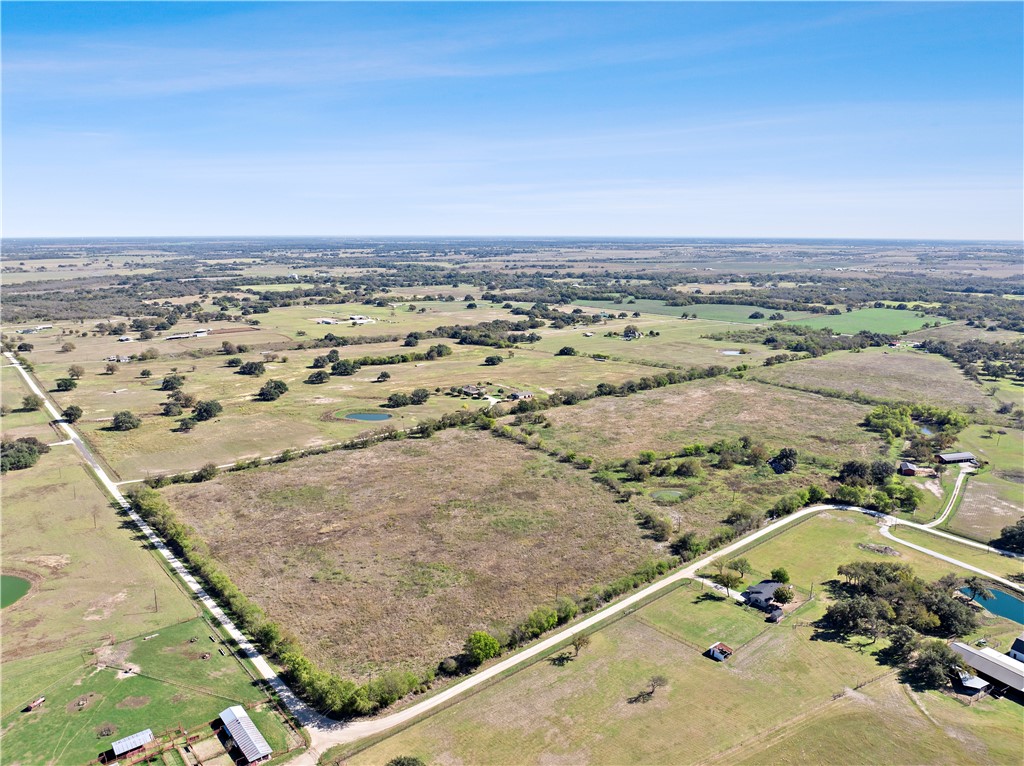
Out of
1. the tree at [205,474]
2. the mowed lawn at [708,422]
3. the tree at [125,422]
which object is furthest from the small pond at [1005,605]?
the tree at [125,422]

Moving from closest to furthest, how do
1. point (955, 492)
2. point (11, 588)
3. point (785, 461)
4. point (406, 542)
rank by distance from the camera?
point (11, 588), point (406, 542), point (955, 492), point (785, 461)

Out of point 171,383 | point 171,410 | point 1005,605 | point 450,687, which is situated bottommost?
point 450,687

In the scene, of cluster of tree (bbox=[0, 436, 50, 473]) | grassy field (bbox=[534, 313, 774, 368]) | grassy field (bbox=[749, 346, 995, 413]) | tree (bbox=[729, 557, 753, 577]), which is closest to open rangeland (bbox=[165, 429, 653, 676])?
tree (bbox=[729, 557, 753, 577])

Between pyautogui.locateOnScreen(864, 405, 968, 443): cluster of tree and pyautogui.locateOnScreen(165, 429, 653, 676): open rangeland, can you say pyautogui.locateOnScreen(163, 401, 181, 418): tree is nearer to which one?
pyautogui.locateOnScreen(165, 429, 653, 676): open rangeland

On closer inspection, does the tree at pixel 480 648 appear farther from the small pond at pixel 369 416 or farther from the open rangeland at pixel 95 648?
the small pond at pixel 369 416

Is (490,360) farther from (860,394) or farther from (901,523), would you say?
(901,523)

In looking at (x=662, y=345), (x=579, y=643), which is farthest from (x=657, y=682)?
(x=662, y=345)

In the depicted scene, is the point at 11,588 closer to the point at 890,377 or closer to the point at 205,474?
the point at 205,474
